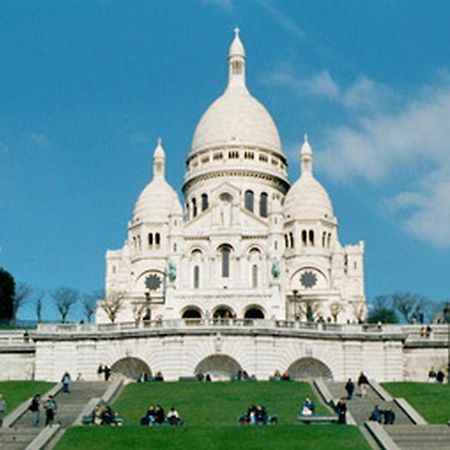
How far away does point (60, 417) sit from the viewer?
42406 mm

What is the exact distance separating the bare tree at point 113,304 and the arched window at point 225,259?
11.1m

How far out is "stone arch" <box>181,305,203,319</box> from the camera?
98500 millimetres

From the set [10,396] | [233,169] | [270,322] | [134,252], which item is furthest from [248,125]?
[10,396]

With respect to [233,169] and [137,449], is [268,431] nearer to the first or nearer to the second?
[137,449]

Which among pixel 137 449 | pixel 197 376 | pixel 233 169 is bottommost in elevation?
pixel 137 449

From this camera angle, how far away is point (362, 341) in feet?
200

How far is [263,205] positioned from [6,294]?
119ft

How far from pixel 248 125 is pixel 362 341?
62.9 m

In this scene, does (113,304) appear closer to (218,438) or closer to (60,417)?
(60,417)

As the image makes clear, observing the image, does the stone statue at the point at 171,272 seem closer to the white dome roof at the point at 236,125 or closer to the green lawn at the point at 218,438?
the white dome roof at the point at 236,125

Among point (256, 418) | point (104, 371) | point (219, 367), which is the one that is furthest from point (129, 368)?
point (256, 418)

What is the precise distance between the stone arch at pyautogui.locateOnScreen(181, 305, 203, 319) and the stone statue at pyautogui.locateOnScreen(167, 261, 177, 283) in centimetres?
319

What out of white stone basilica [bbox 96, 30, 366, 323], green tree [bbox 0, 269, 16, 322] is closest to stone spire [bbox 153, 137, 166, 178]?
white stone basilica [bbox 96, 30, 366, 323]

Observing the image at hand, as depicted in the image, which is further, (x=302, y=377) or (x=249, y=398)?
(x=302, y=377)
